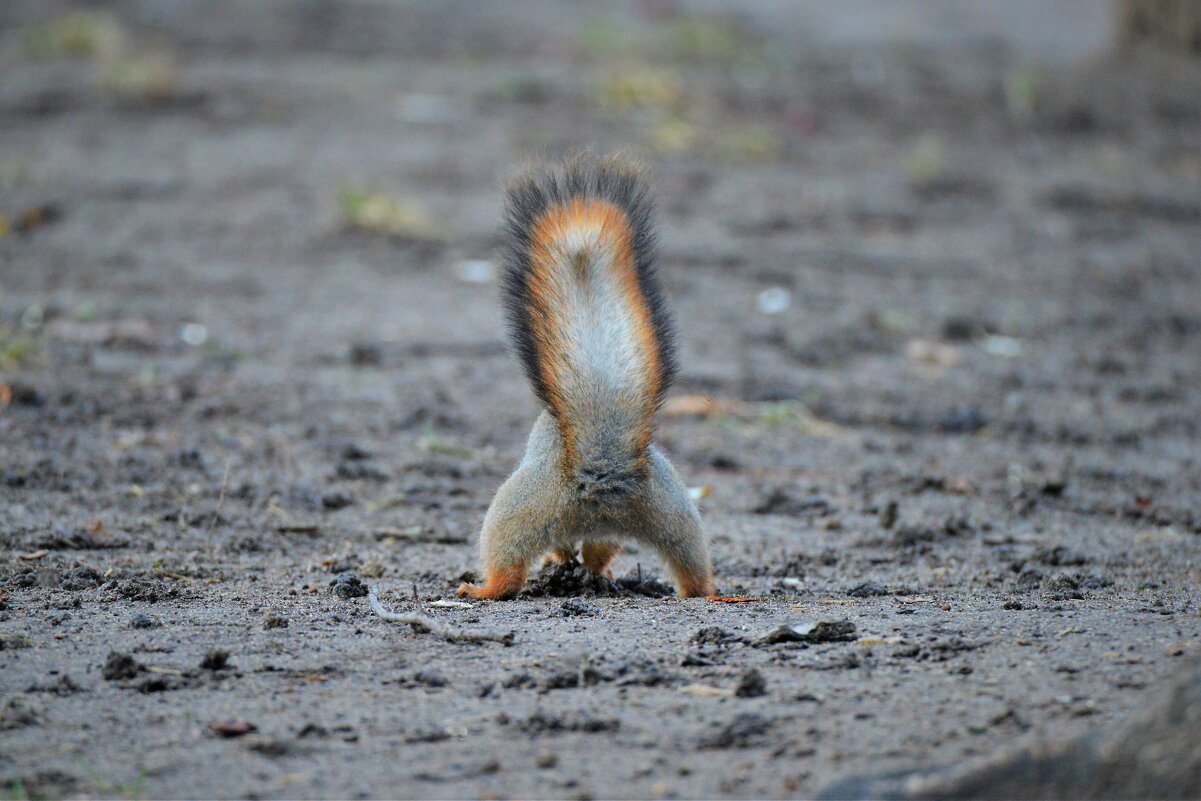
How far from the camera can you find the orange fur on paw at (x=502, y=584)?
4.70 metres

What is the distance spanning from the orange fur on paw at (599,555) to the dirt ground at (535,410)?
9cm

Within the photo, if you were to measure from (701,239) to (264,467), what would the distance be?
18.0 ft

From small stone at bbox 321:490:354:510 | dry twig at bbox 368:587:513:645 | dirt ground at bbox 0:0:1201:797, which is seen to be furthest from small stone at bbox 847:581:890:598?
small stone at bbox 321:490:354:510

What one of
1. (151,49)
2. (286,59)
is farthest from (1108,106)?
(151,49)

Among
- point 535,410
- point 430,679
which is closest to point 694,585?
point 430,679

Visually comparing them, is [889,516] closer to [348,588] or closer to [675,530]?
[675,530]

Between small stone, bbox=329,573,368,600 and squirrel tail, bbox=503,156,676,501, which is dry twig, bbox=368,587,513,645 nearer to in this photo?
small stone, bbox=329,573,368,600

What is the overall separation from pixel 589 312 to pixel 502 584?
0.99 meters

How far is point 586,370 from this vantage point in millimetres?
4625

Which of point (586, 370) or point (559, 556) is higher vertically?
point (586, 370)

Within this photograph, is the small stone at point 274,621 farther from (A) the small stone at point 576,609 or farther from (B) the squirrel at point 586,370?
(A) the small stone at point 576,609

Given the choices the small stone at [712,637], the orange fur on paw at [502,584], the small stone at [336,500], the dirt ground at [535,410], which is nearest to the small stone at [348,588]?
the dirt ground at [535,410]

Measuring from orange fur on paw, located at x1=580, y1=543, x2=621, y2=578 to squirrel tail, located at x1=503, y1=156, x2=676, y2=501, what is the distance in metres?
0.45

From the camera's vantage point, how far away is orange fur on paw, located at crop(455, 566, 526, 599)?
470cm
